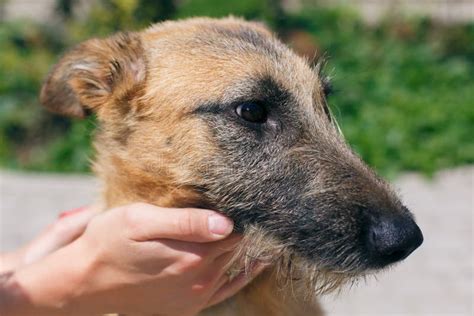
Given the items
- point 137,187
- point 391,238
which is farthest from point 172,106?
point 391,238

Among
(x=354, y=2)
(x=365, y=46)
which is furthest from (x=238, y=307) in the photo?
(x=354, y=2)

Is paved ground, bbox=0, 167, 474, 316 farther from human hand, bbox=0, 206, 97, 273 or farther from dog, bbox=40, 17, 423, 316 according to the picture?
dog, bbox=40, 17, 423, 316

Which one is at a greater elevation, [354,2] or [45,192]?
[354,2]

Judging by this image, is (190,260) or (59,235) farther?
(59,235)

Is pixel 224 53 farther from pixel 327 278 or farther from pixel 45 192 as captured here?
pixel 45 192

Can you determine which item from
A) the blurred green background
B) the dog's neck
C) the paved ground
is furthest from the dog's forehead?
the blurred green background

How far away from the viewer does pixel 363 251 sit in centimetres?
288

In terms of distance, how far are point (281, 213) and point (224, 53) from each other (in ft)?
2.43

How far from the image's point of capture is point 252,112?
3213mm

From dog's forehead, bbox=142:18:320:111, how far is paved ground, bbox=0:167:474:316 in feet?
6.71

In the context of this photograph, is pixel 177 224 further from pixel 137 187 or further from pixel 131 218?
pixel 137 187

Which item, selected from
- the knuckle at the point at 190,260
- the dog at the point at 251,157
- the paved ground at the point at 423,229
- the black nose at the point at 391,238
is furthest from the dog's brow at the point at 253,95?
Result: the paved ground at the point at 423,229

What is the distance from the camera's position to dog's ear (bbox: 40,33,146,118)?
348 cm

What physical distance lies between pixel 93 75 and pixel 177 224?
1.04 m
